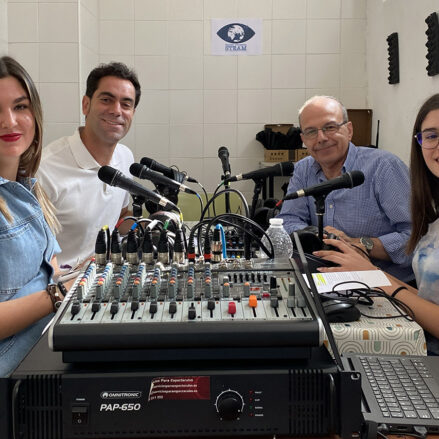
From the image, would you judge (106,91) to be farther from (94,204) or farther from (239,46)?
(239,46)

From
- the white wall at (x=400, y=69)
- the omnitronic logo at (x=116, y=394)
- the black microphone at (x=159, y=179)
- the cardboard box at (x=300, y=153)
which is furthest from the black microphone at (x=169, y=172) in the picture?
the cardboard box at (x=300, y=153)

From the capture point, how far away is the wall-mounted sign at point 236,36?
422 cm

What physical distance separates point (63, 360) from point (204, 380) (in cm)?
23

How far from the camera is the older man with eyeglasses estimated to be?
82.0 inches

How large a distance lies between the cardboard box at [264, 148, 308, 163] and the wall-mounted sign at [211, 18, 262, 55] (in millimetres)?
866

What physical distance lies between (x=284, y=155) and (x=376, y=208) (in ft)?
6.29

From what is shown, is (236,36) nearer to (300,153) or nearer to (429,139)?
(300,153)

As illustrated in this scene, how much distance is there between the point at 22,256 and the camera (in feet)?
4.35

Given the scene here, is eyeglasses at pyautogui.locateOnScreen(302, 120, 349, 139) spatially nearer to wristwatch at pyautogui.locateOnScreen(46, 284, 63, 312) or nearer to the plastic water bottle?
the plastic water bottle

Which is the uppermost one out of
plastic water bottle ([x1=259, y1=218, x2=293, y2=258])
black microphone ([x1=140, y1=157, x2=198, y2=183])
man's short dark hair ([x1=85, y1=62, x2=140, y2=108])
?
man's short dark hair ([x1=85, y1=62, x2=140, y2=108])

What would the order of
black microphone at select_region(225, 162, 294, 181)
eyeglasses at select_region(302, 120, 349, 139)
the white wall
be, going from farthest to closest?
1. the white wall
2. eyeglasses at select_region(302, 120, 349, 139)
3. black microphone at select_region(225, 162, 294, 181)

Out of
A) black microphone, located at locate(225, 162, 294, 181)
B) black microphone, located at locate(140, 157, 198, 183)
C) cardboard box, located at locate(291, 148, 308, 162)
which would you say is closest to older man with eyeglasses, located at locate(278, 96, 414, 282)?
black microphone, located at locate(225, 162, 294, 181)

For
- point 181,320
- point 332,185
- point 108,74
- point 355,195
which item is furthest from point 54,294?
point 108,74

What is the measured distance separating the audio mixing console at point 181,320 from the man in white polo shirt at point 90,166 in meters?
1.51
